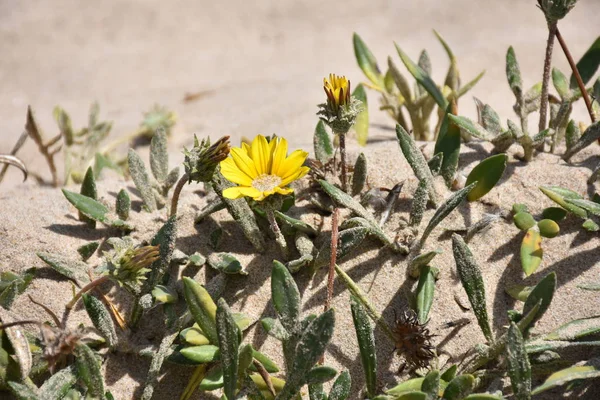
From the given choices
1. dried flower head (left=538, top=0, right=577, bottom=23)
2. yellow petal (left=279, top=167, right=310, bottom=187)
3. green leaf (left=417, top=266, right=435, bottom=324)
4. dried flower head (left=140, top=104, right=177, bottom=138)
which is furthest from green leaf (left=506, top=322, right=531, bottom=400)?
dried flower head (left=140, top=104, right=177, bottom=138)

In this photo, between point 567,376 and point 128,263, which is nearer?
point 567,376

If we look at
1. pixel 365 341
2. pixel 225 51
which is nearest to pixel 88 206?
pixel 365 341

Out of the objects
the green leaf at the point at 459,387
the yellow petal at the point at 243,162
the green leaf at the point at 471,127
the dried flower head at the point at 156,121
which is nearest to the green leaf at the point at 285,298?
the yellow petal at the point at 243,162

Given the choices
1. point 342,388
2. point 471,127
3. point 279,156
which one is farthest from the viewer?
point 471,127

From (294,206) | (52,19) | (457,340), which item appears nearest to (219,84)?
(52,19)

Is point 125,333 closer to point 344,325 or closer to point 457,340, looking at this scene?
point 344,325

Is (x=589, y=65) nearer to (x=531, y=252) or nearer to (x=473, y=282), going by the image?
(x=531, y=252)

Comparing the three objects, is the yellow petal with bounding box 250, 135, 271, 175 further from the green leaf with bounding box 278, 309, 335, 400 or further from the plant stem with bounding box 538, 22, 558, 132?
the plant stem with bounding box 538, 22, 558, 132
